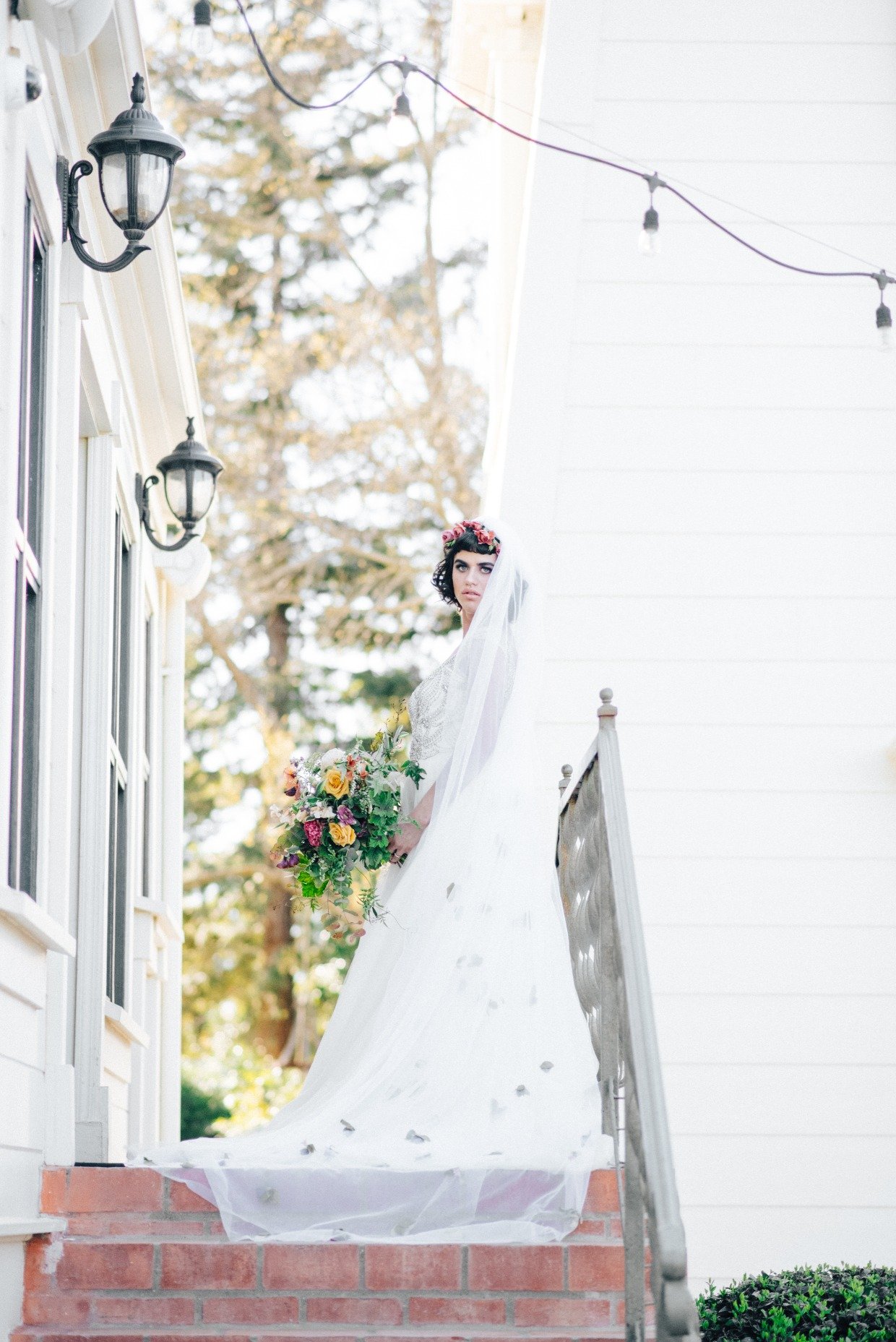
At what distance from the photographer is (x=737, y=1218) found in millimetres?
5258

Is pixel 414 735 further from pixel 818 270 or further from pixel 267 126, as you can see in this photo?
pixel 267 126

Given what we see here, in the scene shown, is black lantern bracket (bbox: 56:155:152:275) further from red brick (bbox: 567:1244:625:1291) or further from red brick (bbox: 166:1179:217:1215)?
red brick (bbox: 567:1244:625:1291)

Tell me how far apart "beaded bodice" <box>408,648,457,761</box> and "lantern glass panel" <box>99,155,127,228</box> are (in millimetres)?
1523

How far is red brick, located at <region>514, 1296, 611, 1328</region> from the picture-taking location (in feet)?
10.5

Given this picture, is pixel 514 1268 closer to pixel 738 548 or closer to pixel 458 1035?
pixel 458 1035

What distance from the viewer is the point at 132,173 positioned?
3.75 metres

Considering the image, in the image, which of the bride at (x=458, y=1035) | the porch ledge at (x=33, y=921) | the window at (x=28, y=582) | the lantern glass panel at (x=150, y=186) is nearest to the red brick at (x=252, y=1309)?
the bride at (x=458, y=1035)

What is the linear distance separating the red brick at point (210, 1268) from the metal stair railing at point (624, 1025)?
2.58 feet

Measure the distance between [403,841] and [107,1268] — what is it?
59.0 inches

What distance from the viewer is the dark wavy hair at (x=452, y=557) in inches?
186

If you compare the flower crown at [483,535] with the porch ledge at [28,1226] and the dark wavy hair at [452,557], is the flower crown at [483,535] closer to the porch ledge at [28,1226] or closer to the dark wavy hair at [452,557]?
the dark wavy hair at [452,557]

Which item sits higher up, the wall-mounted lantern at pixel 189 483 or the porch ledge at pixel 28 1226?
the wall-mounted lantern at pixel 189 483

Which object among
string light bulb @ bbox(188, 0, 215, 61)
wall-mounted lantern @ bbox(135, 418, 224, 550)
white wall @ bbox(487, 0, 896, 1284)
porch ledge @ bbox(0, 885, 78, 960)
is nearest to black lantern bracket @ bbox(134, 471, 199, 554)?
wall-mounted lantern @ bbox(135, 418, 224, 550)

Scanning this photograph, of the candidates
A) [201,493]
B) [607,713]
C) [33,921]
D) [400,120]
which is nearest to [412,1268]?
[33,921]
